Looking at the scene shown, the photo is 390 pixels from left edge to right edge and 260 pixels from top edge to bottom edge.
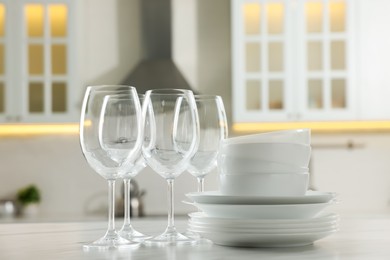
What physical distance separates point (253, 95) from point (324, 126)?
548 mm

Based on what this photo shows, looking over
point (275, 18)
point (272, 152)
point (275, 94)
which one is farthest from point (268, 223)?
point (275, 18)

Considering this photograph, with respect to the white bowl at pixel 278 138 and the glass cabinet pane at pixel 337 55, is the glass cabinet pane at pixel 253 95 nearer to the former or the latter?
the glass cabinet pane at pixel 337 55

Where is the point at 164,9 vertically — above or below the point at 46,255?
above

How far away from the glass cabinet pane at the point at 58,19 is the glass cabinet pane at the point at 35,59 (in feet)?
0.39

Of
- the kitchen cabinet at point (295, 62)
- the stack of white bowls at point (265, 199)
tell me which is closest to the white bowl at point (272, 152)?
the stack of white bowls at point (265, 199)

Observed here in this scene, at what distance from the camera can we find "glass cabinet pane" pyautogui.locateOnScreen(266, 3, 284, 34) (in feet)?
12.9

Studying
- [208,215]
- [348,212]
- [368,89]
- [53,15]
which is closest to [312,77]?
[368,89]

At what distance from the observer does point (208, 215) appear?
3.84ft

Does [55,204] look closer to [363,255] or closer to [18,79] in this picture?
[18,79]

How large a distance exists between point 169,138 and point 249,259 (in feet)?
0.80

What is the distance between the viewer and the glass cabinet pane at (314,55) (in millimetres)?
3904

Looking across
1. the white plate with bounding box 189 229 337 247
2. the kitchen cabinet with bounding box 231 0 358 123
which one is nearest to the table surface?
the white plate with bounding box 189 229 337 247

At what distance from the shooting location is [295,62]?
390 cm

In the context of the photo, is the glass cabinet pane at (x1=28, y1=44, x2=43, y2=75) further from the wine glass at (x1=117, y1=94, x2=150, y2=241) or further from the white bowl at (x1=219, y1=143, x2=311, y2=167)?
the white bowl at (x1=219, y1=143, x2=311, y2=167)
